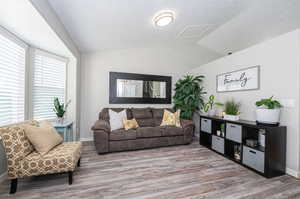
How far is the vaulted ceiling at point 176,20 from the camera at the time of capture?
79.0 inches

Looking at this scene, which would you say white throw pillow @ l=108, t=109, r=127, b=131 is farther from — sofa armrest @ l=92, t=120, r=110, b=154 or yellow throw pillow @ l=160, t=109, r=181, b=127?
yellow throw pillow @ l=160, t=109, r=181, b=127

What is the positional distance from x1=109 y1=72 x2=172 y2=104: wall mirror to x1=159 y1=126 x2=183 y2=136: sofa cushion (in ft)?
3.47

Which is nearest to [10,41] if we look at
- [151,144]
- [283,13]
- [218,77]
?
[151,144]

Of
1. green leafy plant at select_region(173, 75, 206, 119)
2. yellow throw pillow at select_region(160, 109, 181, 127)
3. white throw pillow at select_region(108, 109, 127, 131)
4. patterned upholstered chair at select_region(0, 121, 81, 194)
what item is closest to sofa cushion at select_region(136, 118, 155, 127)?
yellow throw pillow at select_region(160, 109, 181, 127)

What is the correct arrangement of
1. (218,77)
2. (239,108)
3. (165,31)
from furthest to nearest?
1. (218,77)
2. (165,31)
3. (239,108)

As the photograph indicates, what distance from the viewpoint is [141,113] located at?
367cm

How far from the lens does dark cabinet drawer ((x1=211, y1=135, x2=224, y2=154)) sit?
2778mm

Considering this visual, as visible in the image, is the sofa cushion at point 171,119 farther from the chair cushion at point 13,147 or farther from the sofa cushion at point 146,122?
the chair cushion at point 13,147

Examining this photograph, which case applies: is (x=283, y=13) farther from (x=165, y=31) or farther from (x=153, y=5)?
(x=153, y=5)

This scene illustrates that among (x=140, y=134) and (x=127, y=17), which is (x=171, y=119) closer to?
(x=140, y=134)

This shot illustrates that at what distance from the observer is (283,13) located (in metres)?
2.60

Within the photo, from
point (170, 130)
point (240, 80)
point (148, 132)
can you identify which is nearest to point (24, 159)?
point (148, 132)

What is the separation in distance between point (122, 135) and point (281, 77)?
117 inches

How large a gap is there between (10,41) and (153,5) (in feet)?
7.36
